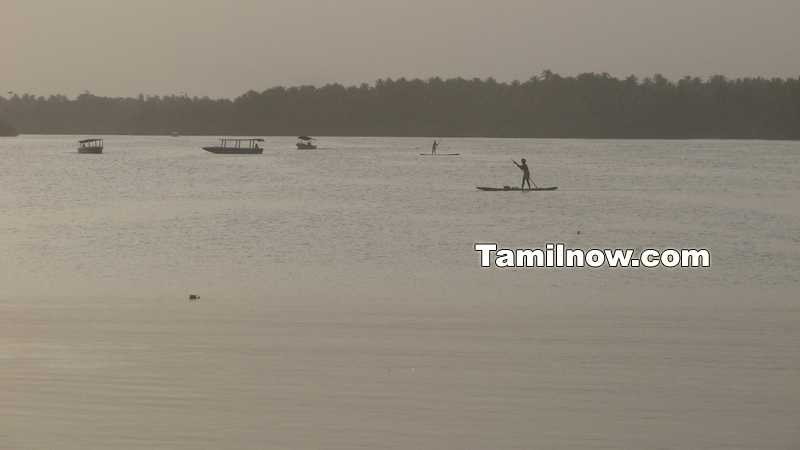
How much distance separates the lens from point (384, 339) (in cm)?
2089

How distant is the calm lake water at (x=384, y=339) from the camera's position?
14.5 meters

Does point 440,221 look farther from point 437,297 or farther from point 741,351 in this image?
point 741,351

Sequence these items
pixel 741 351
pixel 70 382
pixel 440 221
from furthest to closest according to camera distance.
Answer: pixel 440 221 < pixel 741 351 < pixel 70 382

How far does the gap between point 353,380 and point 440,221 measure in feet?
126

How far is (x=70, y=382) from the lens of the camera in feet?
55.4

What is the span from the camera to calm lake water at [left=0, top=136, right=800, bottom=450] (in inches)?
571

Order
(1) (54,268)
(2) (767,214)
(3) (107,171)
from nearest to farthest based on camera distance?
(1) (54,268), (2) (767,214), (3) (107,171)

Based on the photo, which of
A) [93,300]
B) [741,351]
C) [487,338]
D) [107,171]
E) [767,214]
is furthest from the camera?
[107,171]

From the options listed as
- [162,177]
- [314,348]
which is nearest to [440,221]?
[314,348]

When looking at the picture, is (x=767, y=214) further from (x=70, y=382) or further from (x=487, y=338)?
(x=70, y=382)

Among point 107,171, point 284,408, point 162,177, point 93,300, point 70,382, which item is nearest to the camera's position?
point 284,408

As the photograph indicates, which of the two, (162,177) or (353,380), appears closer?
(353,380)

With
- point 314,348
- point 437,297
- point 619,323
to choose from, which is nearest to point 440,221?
point 437,297

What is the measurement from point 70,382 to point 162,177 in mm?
90075
